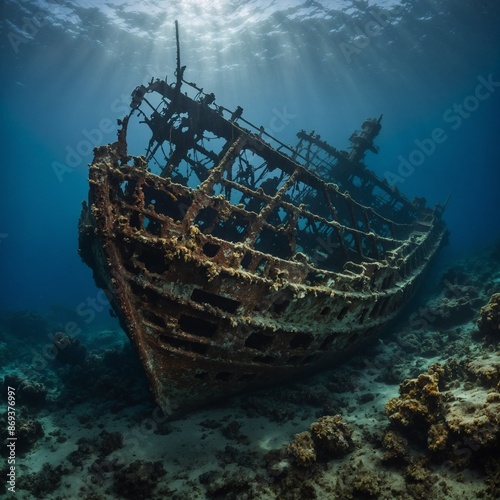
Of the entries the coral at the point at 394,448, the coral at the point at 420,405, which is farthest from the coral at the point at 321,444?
the coral at the point at 420,405

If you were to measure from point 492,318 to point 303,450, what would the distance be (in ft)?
29.0

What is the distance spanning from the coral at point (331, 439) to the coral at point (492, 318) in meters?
7.44

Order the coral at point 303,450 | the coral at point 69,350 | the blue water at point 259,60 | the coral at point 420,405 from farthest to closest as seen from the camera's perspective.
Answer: the blue water at point 259,60 → the coral at point 69,350 → the coral at point 420,405 → the coral at point 303,450

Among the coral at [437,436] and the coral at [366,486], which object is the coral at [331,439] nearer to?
the coral at [366,486]

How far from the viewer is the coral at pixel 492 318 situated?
10633mm

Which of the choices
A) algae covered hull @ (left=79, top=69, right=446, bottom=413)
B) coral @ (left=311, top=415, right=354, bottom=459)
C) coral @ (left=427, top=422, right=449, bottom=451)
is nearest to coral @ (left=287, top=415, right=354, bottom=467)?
coral @ (left=311, top=415, right=354, bottom=459)

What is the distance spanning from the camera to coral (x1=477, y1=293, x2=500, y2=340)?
419 inches

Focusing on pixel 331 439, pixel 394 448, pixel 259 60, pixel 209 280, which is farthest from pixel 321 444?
pixel 259 60

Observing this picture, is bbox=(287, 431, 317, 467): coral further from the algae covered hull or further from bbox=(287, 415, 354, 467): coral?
the algae covered hull

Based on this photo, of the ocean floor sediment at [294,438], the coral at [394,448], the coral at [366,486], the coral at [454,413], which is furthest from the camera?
the coral at [394,448]

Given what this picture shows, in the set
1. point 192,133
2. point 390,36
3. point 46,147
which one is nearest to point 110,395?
point 192,133

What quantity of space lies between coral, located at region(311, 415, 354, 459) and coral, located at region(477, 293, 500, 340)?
24.4ft

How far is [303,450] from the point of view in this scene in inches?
250

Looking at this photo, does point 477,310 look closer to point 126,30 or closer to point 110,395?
point 110,395
